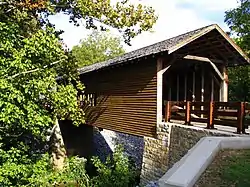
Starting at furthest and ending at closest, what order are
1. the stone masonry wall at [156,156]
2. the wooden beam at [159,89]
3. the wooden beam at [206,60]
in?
1. the wooden beam at [206,60]
2. the wooden beam at [159,89]
3. the stone masonry wall at [156,156]

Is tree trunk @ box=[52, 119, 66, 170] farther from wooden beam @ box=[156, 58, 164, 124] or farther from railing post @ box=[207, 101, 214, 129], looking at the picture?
railing post @ box=[207, 101, 214, 129]

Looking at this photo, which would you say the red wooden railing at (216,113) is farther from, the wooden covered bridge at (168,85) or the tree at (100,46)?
the tree at (100,46)

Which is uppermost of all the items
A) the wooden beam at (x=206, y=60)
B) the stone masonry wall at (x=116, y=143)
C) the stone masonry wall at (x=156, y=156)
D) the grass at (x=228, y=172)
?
the wooden beam at (x=206, y=60)

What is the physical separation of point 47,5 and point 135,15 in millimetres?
2827

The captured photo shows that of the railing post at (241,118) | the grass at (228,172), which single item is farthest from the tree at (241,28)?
the grass at (228,172)

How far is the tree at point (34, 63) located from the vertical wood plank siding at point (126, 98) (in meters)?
1.53

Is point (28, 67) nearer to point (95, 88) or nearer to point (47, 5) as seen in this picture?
point (47, 5)

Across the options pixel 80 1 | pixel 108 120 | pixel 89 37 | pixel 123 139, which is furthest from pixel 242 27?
pixel 89 37

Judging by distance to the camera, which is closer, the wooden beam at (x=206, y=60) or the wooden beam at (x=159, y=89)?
the wooden beam at (x=159, y=89)

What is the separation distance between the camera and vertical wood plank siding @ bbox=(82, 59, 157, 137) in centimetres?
1063

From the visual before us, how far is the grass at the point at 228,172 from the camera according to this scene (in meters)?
4.13

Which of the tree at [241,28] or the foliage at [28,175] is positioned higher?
the tree at [241,28]

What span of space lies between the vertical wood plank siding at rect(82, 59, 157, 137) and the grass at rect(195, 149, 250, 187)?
5.34 metres

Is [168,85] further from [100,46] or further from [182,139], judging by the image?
[100,46]
